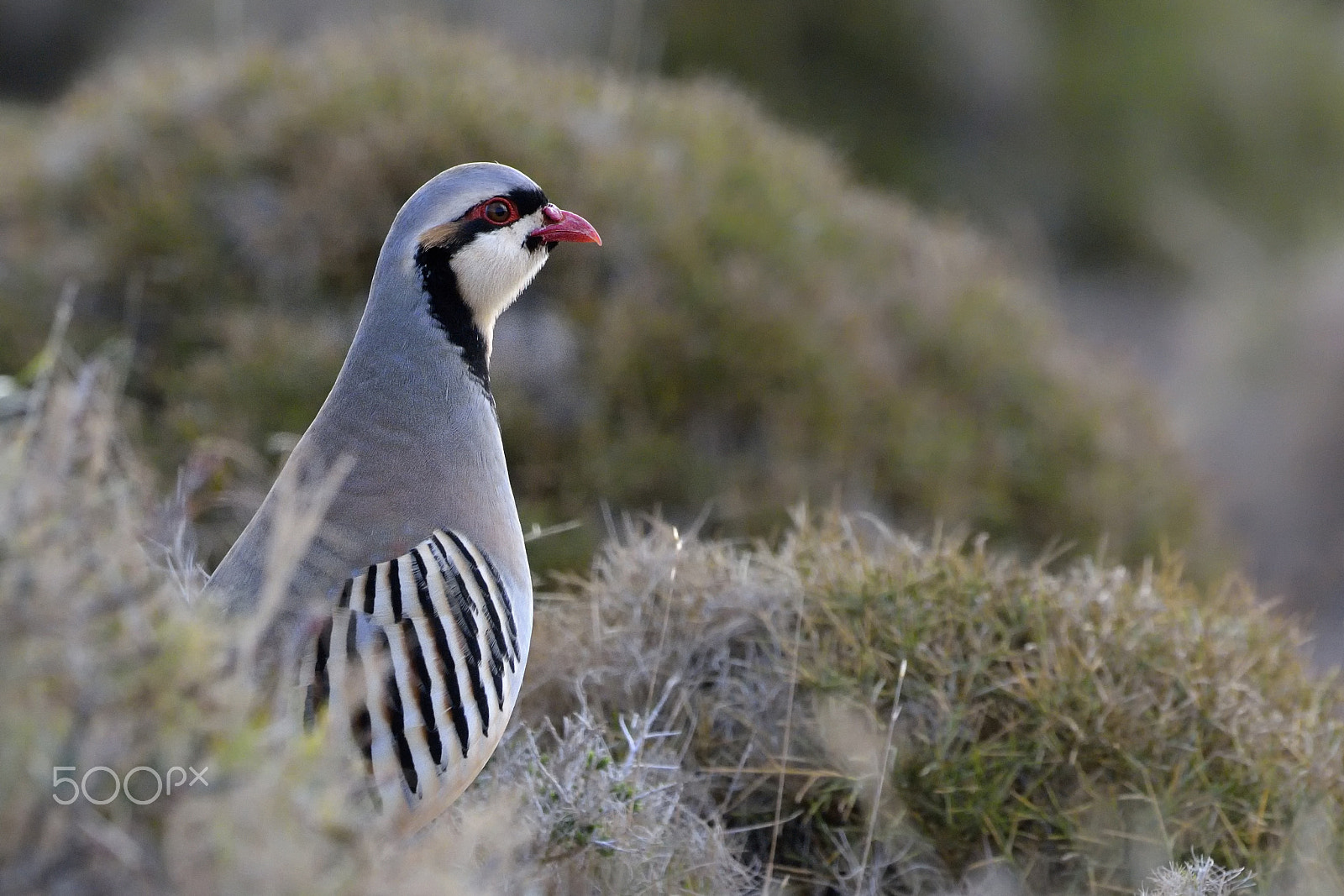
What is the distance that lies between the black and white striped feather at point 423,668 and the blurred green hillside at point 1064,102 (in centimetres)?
1154

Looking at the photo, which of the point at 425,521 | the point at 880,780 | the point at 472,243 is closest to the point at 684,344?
the point at 472,243

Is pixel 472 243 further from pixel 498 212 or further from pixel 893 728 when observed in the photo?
pixel 893 728

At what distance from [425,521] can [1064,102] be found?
13.4 m

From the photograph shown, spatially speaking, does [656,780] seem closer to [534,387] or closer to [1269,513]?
[534,387]

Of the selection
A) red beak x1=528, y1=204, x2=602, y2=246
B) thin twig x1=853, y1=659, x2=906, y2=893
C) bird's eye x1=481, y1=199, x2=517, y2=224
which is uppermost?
bird's eye x1=481, y1=199, x2=517, y2=224

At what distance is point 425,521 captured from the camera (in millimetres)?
3367

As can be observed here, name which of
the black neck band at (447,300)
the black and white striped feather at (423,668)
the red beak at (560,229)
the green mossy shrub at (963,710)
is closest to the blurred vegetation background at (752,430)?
the green mossy shrub at (963,710)

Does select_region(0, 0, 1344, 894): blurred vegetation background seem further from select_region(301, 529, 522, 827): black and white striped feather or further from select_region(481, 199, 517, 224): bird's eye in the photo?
select_region(481, 199, 517, 224): bird's eye

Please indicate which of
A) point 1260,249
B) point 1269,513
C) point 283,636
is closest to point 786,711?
point 283,636

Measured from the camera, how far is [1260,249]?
14812mm

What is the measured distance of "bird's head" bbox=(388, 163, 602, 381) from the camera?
3.56m

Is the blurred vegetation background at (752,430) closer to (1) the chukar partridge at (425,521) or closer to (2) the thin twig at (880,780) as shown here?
(2) the thin twig at (880,780)

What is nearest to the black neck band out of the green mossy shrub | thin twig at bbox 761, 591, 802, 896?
the green mossy shrub

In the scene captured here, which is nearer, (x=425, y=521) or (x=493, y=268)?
(x=425, y=521)
